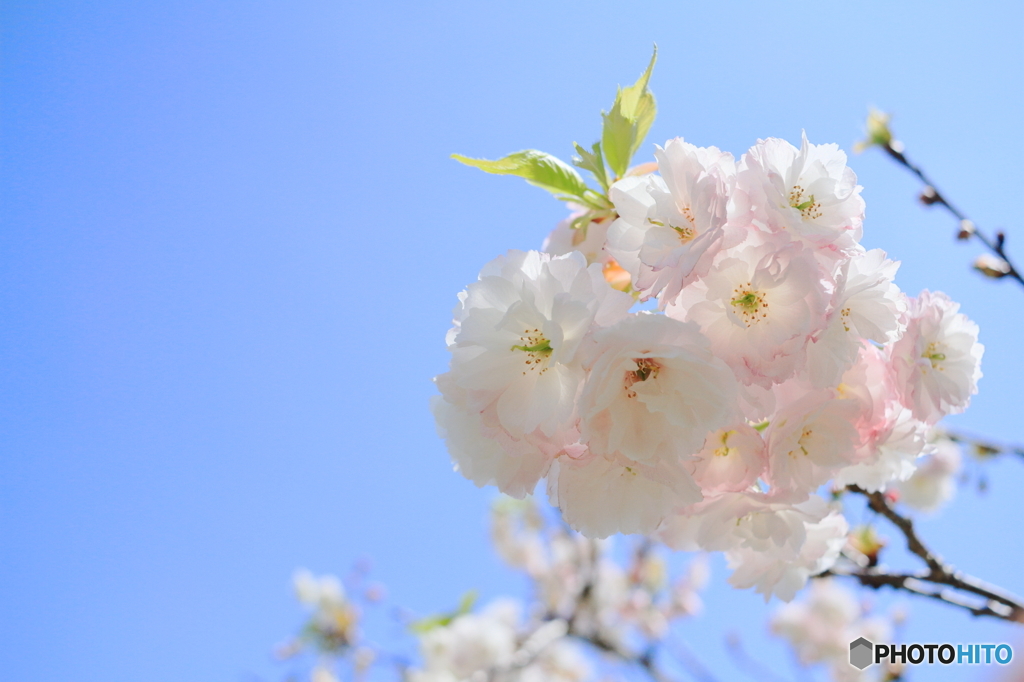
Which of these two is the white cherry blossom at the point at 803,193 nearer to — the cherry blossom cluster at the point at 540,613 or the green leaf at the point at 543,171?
the green leaf at the point at 543,171

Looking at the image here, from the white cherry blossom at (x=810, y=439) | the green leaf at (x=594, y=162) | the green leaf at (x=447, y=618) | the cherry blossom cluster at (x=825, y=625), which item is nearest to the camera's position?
the white cherry blossom at (x=810, y=439)

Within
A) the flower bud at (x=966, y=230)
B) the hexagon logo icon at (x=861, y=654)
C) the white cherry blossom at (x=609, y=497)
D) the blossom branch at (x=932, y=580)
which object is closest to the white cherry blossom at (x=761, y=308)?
the white cherry blossom at (x=609, y=497)

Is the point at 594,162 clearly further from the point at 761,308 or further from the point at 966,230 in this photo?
the point at 966,230

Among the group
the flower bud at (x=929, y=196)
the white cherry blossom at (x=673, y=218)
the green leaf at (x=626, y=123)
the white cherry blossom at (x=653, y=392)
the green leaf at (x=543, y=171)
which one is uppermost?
the flower bud at (x=929, y=196)

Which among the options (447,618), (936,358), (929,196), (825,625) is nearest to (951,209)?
(929,196)

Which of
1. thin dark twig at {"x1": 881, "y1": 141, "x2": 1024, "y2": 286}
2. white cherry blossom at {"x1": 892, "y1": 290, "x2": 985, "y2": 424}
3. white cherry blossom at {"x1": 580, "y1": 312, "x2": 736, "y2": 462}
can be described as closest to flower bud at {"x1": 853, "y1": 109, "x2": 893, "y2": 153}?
thin dark twig at {"x1": 881, "y1": 141, "x2": 1024, "y2": 286}

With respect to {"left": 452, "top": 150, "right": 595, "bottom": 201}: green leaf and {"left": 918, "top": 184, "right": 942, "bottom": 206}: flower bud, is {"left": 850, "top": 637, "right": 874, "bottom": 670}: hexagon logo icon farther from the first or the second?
{"left": 452, "top": 150, "right": 595, "bottom": 201}: green leaf

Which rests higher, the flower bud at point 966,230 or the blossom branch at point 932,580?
the flower bud at point 966,230
